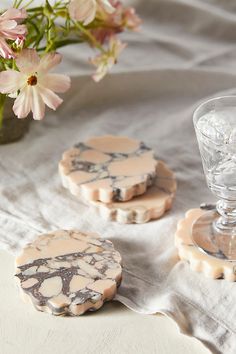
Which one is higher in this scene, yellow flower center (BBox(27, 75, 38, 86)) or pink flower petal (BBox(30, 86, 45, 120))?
yellow flower center (BBox(27, 75, 38, 86))

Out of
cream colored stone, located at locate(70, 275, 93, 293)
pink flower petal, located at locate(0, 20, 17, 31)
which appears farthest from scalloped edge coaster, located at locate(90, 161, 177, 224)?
pink flower petal, located at locate(0, 20, 17, 31)

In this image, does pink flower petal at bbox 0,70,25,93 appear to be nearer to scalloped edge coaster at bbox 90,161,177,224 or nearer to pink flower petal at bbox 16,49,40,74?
pink flower petal at bbox 16,49,40,74

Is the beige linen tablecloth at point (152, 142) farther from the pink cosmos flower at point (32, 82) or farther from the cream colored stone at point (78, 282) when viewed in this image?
the pink cosmos flower at point (32, 82)

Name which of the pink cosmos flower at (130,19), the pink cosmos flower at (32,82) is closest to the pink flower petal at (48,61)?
the pink cosmos flower at (32,82)

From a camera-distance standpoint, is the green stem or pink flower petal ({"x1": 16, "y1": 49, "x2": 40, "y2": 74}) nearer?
pink flower petal ({"x1": 16, "y1": 49, "x2": 40, "y2": 74})

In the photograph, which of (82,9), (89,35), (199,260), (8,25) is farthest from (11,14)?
(199,260)

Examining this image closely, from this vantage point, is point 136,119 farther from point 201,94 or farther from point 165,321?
point 165,321

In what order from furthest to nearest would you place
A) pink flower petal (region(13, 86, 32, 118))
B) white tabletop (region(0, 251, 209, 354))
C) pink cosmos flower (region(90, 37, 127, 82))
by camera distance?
pink cosmos flower (region(90, 37, 127, 82)) < pink flower petal (region(13, 86, 32, 118)) < white tabletop (region(0, 251, 209, 354))

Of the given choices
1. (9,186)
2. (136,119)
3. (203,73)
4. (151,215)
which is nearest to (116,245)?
(151,215)
